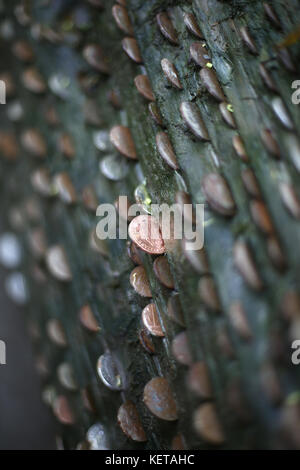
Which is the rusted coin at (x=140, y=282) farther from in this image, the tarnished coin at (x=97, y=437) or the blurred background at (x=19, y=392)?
the blurred background at (x=19, y=392)

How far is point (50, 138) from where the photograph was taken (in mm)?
673

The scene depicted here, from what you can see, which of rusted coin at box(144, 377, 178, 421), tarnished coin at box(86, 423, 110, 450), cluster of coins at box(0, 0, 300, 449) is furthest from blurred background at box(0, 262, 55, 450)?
rusted coin at box(144, 377, 178, 421)


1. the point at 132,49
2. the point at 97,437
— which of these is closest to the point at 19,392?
the point at 97,437

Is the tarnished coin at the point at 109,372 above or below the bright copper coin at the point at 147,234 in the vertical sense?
below

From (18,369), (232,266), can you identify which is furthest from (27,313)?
(232,266)

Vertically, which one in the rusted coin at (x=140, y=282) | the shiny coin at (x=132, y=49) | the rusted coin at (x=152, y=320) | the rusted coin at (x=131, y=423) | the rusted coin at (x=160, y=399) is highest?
the shiny coin at (x=132, y=49)

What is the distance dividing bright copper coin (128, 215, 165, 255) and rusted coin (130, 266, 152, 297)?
0.03 meters

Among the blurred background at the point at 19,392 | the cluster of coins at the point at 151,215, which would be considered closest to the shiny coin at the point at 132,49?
the cluster of coins at the point at 151,215

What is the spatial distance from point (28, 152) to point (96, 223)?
8.6 inches

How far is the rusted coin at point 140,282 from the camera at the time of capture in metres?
0.50

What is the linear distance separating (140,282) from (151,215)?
0.07 m

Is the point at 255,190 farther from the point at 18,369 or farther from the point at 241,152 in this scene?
the point at 18,369

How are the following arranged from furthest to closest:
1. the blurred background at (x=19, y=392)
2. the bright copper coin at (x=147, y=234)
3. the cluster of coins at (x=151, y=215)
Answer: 1. the blurred background at (x=19, y=392)
2. the bright copper coin at (x=147, y=234)
3. the cluster of coins at (x=151, y=215)

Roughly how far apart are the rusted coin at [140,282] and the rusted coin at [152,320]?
0.02m
